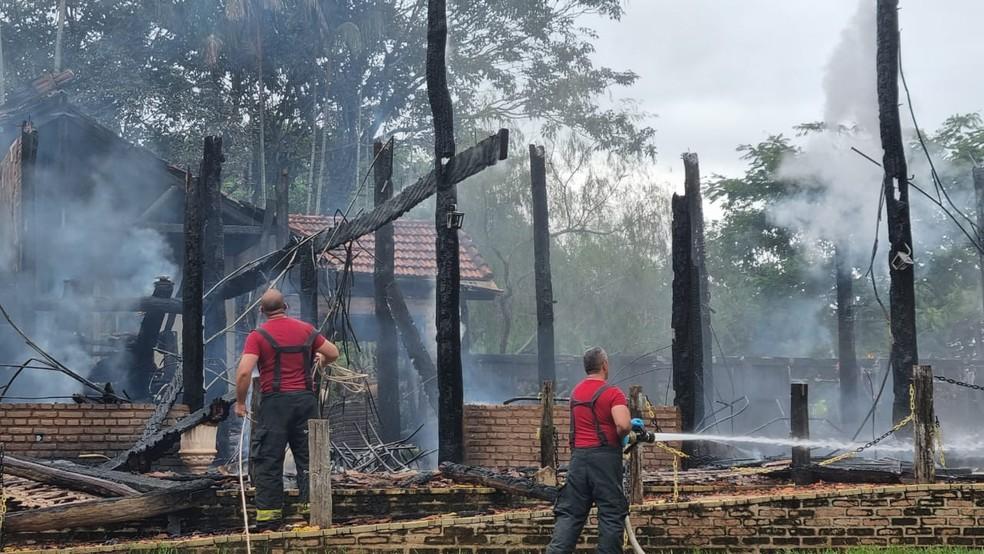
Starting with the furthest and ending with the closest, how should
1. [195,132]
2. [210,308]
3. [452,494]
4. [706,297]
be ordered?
[195,132], [706,297], [210,308], [452,494]

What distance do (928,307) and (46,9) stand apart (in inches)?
1236

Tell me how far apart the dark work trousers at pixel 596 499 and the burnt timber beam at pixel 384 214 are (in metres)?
5.20

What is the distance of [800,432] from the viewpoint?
10.5 meters

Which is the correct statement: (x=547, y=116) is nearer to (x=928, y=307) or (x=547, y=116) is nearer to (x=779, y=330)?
(x=779, y=330)

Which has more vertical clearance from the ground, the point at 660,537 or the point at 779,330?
the point at 779,330

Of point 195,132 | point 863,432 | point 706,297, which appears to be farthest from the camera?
point 195,132

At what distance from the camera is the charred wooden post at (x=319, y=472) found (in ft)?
28.1

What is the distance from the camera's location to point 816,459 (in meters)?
12.4

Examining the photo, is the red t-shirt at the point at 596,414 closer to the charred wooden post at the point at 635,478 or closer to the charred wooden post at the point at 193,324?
the charred wooden post at the point at 635,478

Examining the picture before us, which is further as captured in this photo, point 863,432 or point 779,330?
point 779,330

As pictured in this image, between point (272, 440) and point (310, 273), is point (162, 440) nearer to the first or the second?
point (272, 440)

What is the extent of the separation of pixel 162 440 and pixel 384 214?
4545 millimetres

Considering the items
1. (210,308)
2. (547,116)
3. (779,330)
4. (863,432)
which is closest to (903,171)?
(210,308)

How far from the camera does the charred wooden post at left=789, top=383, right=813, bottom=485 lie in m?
10.5
